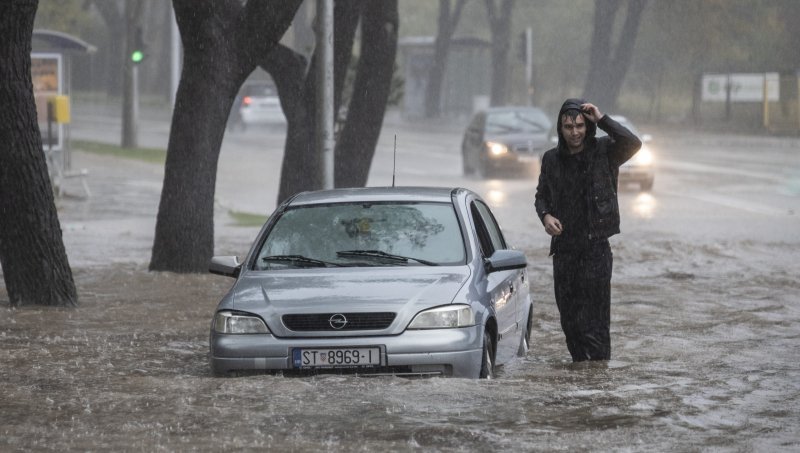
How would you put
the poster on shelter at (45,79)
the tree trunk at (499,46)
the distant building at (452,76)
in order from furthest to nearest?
the distant building at (452,76)
the tree trunk at (499,46)
the poster on shelter at (45,79)

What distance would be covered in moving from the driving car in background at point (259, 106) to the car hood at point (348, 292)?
4365cm

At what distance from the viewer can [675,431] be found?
292 inches

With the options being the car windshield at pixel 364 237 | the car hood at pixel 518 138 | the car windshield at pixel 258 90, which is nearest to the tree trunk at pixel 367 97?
the car windshield at pixel 364 237

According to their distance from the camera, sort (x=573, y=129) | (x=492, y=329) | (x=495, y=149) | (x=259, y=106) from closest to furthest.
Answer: (x=492, y=329) < (x=573, y=129) < (x=495, y=149) < (x=259, y=106)

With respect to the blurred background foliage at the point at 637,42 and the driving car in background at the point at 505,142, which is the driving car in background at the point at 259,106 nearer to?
the blurred background foliage at the point at 637,42

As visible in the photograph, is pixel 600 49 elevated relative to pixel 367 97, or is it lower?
elevated

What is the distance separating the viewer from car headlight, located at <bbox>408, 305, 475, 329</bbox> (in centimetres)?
863

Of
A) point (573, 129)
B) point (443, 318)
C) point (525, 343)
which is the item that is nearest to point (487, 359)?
point (443, 318)

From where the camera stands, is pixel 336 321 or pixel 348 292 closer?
pixel 336 321

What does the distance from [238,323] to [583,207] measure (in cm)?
219

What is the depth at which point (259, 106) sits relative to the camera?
5275 centimetres

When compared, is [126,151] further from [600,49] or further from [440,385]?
[440,385]

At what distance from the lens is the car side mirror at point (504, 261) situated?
934 cm

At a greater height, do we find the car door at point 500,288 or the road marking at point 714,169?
the car door at point 500,288
